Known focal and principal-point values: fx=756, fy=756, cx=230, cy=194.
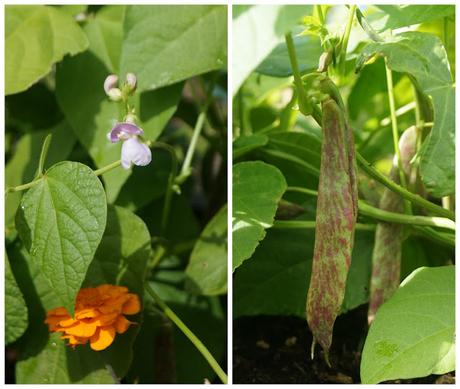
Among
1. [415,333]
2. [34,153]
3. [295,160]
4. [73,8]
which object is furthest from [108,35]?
[415,333]

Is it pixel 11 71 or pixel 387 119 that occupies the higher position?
pixel 11 71

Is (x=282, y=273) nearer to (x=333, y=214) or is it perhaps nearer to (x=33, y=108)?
(x=333, y=214)

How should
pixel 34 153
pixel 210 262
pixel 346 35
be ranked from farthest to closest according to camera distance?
pixel 34 153
pixel 210 262
pixel 346 35

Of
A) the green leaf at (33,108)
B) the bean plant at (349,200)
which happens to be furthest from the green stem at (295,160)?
the green leaf at (33,108)

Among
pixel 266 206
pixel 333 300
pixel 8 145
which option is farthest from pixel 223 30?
pixel 8 145

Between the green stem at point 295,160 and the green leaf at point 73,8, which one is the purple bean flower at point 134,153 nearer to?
the green stem at point 295,160

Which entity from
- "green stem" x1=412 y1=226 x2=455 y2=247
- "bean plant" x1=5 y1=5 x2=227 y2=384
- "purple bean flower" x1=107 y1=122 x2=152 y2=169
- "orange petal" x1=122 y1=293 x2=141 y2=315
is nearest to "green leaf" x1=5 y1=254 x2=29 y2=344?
"bean plant" x1=5 y1=5 x2=227 y2=384

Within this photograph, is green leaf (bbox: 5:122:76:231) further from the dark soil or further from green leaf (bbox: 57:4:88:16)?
the dark soil

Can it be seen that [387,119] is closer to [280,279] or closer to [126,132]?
[280,279]
